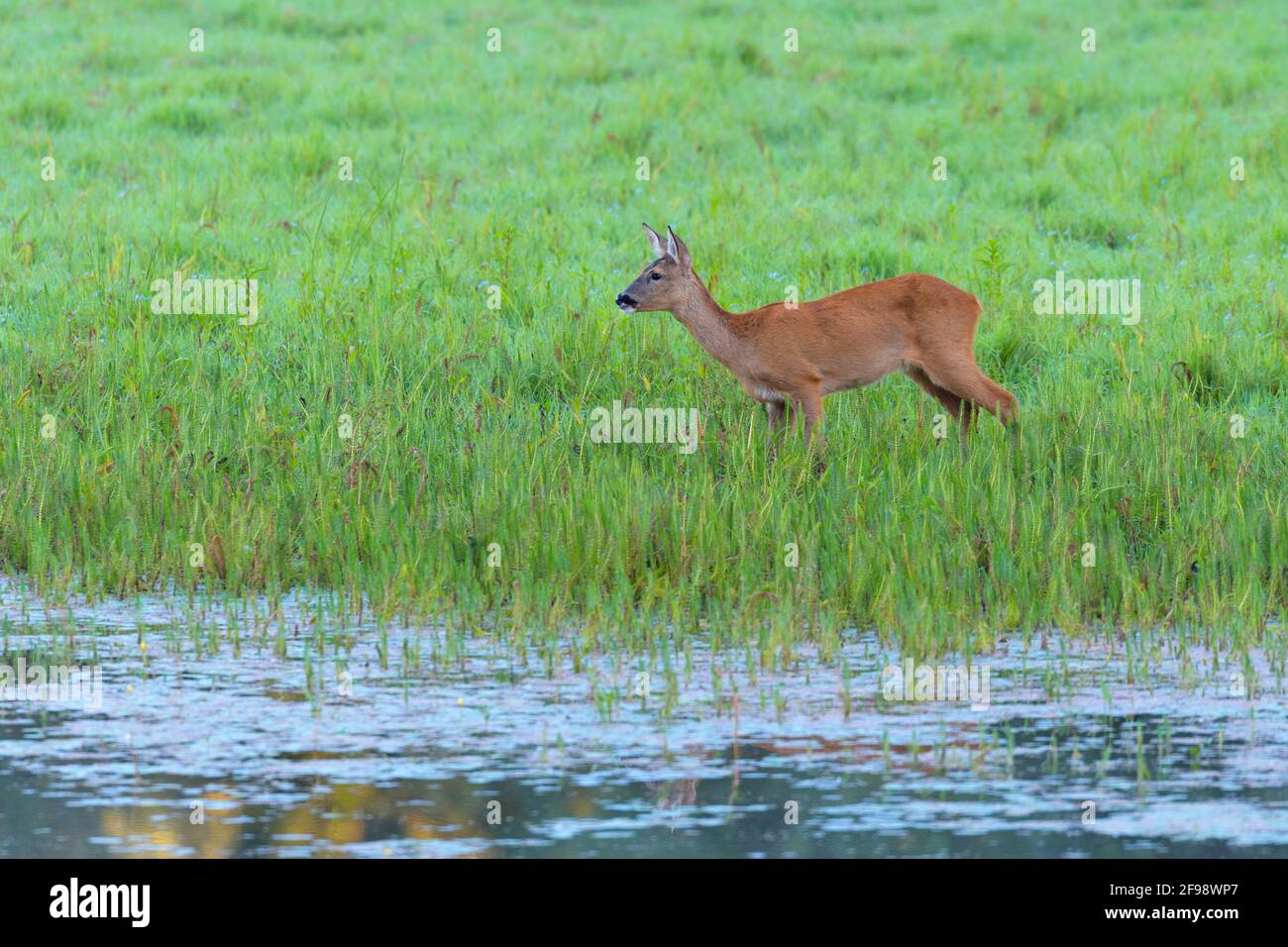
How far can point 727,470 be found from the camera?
10344 mm

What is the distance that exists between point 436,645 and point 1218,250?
8.99 metres

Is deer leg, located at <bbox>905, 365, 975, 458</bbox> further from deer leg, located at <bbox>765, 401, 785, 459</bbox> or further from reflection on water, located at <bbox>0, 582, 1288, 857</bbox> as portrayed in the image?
reflection on water, located at <bbox>0, 582, 1288, 857</bbox>

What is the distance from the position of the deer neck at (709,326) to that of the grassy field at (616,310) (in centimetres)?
55

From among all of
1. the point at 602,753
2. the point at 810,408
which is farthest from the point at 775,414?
the point at 602,753

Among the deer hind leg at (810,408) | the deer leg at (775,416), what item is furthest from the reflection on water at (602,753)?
the deer leg at (775,416)

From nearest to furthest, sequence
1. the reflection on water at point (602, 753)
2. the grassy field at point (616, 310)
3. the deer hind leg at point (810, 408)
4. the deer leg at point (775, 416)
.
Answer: the reflection on water at point (602, 753) → the grassy field at point (616, 310) → the deer hind leg at point (810, 408) → the deer leg at point (775, 416)

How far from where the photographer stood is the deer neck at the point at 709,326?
11.4 m

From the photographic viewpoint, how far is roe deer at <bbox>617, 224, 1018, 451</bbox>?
11242mm

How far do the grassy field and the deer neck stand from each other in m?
0.55

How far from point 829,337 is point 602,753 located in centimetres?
508

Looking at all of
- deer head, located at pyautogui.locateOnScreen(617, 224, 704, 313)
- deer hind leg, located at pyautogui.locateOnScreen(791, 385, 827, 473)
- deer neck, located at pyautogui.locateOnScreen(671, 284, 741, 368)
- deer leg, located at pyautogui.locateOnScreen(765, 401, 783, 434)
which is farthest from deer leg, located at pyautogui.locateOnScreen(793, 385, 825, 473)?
deer head, located at pyautogui.locateOnScreen(617, 224, 704, 313)

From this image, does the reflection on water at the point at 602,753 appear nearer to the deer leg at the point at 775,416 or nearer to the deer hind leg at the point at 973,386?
the deer leg at the point at 775,416

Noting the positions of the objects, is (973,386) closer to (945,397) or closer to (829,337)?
(945,397)
